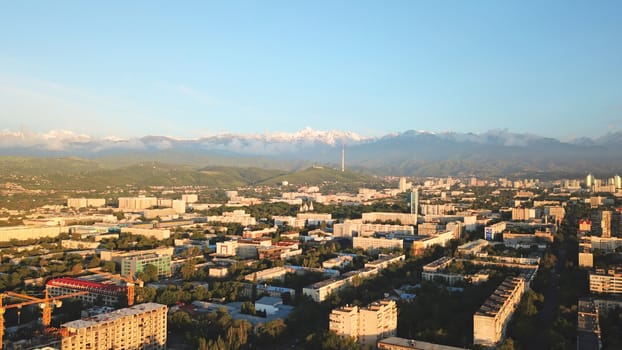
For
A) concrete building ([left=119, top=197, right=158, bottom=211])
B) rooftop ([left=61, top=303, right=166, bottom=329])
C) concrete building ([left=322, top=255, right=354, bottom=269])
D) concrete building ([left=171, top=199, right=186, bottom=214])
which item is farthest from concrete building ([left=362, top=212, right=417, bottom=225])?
rooftop ([left=61, top=303, right=166, bottom=329])

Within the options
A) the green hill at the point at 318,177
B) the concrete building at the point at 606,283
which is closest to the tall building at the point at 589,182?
the concrete building at the point at 606,283

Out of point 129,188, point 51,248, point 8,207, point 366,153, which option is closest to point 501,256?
point 51,248

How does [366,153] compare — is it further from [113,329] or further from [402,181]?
[113,329]

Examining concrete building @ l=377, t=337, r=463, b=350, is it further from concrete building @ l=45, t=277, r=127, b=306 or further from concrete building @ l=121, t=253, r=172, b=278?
concrete building @ l=121, t=253, r=172, b=278

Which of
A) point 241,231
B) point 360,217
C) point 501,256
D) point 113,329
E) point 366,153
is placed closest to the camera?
point 113,329

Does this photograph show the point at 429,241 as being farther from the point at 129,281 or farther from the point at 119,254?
the point at 129,281

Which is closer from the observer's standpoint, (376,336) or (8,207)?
(376,336)

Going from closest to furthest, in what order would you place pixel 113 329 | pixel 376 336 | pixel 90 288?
pixel 113 329 < pixel 376 336 < pixel 90 288
